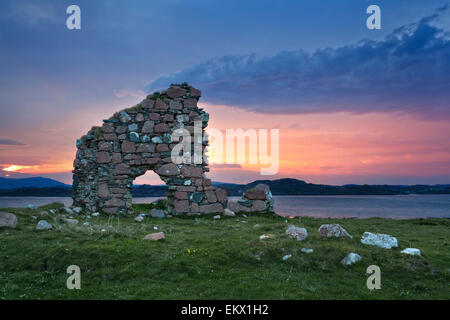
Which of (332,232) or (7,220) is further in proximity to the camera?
(7,220)

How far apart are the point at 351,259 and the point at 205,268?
331 centimetres

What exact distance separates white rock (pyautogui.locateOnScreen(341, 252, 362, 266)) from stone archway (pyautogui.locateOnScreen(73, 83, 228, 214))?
8.96m

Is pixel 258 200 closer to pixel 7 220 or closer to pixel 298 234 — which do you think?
pixel 298 234

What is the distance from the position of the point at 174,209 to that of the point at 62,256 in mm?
7946

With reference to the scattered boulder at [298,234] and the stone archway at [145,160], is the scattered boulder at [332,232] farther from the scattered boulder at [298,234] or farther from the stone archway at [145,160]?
the stone archway at [145,160]

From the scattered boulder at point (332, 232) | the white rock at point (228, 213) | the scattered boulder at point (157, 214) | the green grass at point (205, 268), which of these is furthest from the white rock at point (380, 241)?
the scattered boulder at point (157, 214)

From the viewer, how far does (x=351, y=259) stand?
22.1 feet

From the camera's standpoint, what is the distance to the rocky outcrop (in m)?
15.6

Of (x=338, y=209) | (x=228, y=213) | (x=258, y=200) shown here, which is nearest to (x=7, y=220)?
(x=228, y=213)

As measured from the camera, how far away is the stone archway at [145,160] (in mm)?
14805

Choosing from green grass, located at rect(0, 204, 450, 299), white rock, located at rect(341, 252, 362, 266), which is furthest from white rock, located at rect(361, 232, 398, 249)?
white rock, located at rect(341, 252, 362, 266)

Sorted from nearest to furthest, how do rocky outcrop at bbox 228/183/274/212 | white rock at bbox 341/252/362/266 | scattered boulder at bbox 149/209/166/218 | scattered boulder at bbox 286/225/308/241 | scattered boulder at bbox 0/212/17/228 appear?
1. white rock at bbox 341/252/362/266
2. scattered boulder at bbox 286/225/308/241
3. scattered boulder at bbox 0/212/17/228
4. scattered boulder at bbox 149/209/166/218
5. rocky outcrop at bbox 228/183/274/212

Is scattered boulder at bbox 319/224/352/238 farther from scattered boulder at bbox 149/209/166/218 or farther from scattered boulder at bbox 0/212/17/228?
scattered boulder at bbox 0/212/17/228
